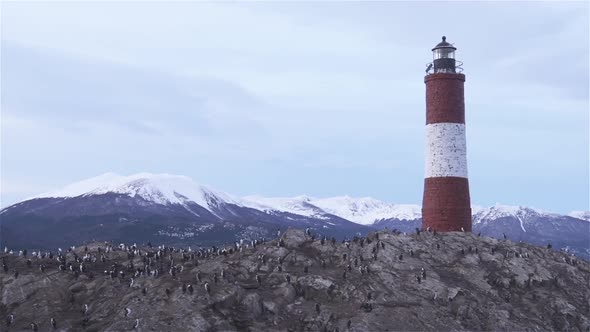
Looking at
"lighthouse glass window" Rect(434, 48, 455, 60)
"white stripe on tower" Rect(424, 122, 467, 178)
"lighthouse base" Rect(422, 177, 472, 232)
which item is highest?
"lighthouse glass window" Rect(434, 48, 455, 60)

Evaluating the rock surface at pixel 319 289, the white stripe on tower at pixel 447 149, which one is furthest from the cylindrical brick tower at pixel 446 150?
the rock surface at pixel 319 289

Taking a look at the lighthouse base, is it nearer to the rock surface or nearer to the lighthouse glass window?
the rock surface

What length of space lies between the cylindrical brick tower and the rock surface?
408cm

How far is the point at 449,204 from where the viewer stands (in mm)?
78688

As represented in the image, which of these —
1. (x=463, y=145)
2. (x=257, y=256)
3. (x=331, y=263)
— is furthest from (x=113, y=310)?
(x=463, y=145)

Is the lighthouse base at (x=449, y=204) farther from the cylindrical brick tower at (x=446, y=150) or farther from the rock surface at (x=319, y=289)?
the rock surface at (x=319, y=289)

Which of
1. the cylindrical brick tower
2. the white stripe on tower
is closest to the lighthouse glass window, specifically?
the cylindrical brick tower

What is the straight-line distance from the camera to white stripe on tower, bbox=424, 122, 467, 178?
78250 mm

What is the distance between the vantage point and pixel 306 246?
70.7 meters

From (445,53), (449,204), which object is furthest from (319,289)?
(445,53)

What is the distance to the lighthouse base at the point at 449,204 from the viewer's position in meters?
78.6

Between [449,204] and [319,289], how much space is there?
2479 cm

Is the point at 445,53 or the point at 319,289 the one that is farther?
the point at 445,53

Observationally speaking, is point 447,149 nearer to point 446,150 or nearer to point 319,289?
point 446,150
